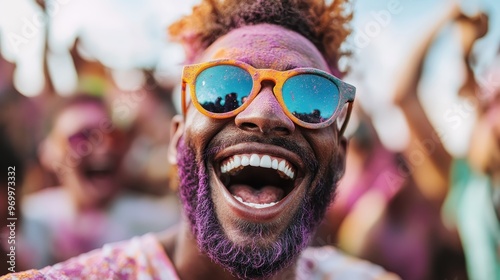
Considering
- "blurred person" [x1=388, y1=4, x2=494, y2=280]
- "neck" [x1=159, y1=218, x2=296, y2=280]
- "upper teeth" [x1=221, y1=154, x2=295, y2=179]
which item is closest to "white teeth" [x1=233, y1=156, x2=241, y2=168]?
"upper teeth" [x1=221, y1=154, x2=295, y2=179]

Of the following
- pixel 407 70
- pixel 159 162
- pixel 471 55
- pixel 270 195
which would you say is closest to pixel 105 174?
pixel 159 162

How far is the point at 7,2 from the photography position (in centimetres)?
271

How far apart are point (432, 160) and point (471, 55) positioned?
70 cm

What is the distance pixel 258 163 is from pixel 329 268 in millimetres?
1000

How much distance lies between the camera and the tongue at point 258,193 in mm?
1625

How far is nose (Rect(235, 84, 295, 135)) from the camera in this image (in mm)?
1483

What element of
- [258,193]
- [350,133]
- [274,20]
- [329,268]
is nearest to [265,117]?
[258,193]

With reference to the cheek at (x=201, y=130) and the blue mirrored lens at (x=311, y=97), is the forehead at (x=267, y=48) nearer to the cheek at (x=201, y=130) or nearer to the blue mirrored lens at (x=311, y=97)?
the blue mirrored lens at (x=311, y=97)

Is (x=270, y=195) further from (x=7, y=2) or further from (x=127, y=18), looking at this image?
(x=7, y=2)

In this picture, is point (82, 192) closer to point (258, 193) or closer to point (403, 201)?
point (258, 193)

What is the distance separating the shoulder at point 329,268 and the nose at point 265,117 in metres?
0.83

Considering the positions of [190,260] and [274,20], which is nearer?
[190,260]

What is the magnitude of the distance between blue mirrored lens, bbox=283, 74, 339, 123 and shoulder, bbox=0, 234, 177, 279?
74 centimetres

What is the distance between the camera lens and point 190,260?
1795 mm
